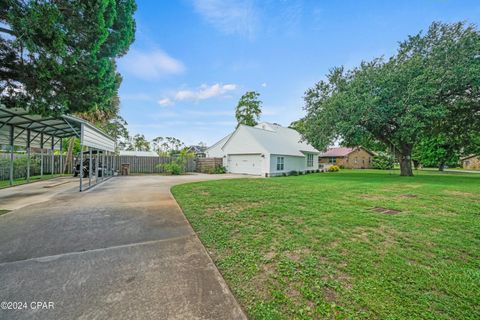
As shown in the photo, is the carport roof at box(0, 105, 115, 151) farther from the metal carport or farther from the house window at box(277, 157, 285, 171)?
the house window at box(277, 157, 285, 171)

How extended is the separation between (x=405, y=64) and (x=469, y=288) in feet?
52.3

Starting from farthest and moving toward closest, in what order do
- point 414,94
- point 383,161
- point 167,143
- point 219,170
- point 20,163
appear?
point 167,143 → point 383,161 → point 219,170 → point 20,163 → point 414,94

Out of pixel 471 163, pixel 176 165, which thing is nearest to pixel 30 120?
pixel 176 165

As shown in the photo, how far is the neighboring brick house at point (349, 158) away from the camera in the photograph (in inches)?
1318

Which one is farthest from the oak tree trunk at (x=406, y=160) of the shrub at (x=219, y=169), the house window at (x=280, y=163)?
the shrub at (x=219, y=169)

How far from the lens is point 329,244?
3.15 metres

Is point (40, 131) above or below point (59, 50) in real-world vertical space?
below

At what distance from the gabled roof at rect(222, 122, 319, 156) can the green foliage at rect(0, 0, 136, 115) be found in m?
13.7

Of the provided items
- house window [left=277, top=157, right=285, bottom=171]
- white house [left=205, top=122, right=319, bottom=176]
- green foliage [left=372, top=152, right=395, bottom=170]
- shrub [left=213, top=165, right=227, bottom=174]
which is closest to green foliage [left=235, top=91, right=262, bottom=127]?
white house [left=205, top=122, right=319, bottom=176]

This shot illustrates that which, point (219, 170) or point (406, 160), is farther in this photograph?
point (219, 170)

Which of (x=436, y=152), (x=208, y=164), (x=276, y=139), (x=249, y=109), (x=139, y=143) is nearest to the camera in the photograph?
(x=208, y=164)

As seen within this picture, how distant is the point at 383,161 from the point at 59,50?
38.8 meters

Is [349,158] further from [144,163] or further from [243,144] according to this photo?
[144,163]

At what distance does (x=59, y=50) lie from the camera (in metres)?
4.17
